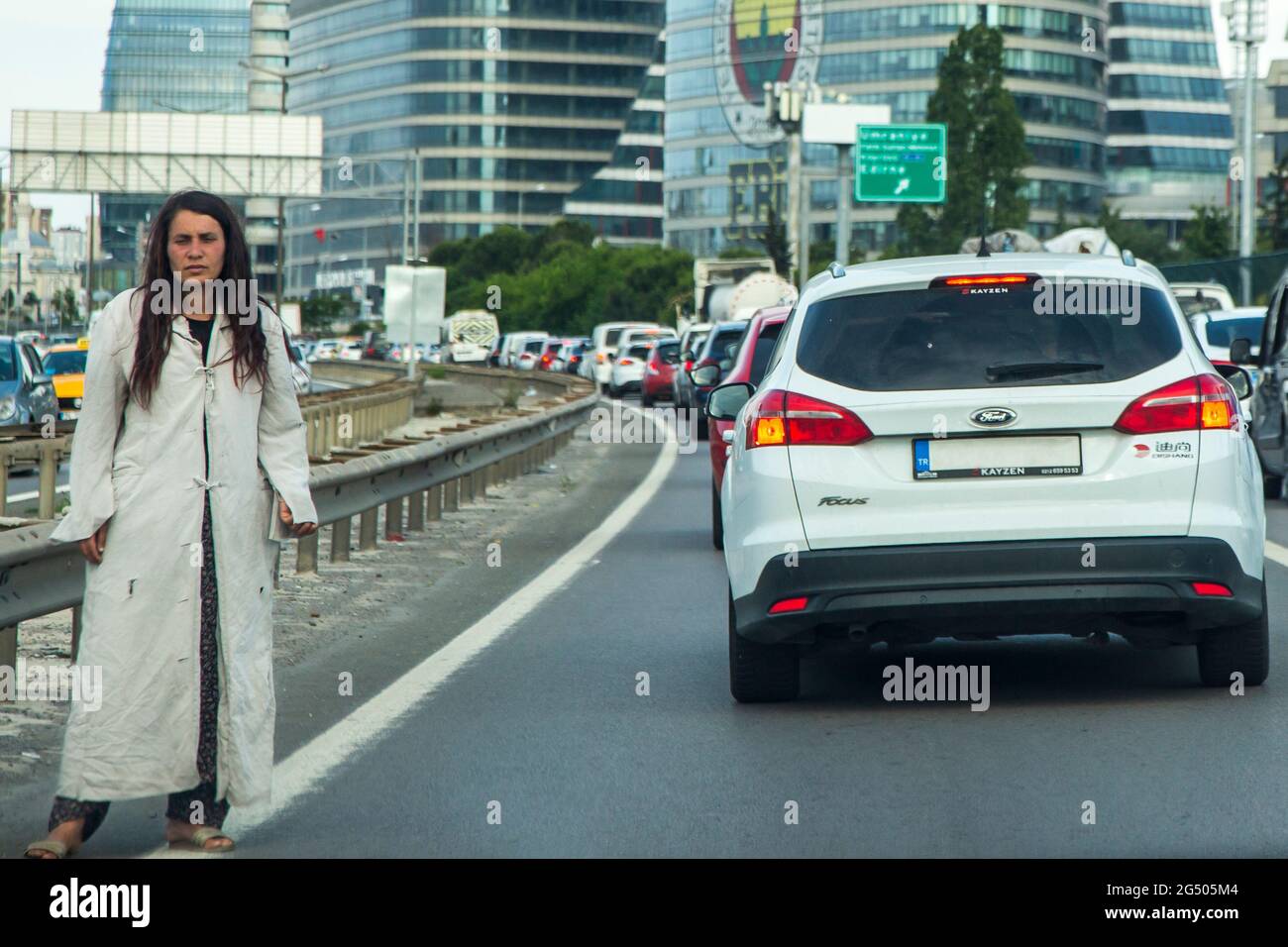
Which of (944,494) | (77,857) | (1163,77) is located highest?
(1163,77)

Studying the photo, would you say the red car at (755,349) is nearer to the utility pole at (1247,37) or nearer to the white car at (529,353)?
the utility pole at (1247,37)

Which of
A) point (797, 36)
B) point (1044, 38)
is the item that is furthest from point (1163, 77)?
point (797, 36)

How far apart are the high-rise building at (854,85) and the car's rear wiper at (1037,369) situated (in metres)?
129

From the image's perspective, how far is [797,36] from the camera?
149 metres

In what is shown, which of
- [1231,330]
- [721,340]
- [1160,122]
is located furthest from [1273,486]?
[1160,122]

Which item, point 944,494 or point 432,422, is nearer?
point 944,494

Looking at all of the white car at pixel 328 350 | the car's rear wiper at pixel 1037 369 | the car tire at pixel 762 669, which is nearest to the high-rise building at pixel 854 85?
the white car at pixel 328 350

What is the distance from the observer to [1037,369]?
7883 millimetres

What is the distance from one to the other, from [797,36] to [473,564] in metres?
138

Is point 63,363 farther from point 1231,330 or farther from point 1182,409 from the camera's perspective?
point 1182,409

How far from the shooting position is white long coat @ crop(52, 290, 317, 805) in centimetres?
577

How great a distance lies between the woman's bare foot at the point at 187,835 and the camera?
234 inches

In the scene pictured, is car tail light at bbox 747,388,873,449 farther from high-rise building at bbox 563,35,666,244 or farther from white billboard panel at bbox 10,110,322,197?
high-rise building at bbox 563,35,666,244
